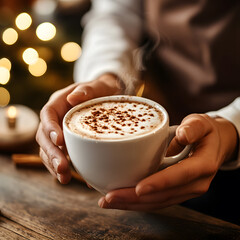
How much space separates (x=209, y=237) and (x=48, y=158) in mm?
410

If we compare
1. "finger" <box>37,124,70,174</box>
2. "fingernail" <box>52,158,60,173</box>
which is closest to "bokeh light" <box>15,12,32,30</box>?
"finger" <box>37,124,70,174</box>

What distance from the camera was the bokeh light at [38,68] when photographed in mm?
2227

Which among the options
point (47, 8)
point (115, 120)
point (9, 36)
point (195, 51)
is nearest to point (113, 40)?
point (195, 51)

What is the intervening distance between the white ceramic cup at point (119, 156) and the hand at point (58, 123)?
40 millimetres

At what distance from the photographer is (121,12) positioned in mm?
1436

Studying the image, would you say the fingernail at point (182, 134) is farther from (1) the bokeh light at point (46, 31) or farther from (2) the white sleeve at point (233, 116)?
(1) the bokeh light at point (46, 31)

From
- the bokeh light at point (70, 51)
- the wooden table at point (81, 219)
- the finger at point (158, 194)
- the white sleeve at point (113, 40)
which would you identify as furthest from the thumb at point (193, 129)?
the bokeh light at point (70, 51)

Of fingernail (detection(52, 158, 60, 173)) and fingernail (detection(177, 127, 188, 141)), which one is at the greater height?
fingernail (detection(177, 127, 188, 141))

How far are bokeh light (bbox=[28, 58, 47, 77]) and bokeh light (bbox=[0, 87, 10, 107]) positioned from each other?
0.76ft

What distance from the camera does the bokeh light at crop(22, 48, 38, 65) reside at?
2180mm

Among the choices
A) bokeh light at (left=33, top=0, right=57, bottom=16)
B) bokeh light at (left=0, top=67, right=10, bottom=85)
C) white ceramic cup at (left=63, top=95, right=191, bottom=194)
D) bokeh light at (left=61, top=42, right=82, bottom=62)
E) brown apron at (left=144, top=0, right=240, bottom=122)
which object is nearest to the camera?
white ceramic cup at (left=63, top=95, right=191, bottom=194)

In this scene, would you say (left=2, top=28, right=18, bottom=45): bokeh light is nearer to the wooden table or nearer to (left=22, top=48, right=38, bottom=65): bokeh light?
(left=22, top=48, right=38, bottom=65): bokeh light

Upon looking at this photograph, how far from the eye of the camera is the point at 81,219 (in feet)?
2.61

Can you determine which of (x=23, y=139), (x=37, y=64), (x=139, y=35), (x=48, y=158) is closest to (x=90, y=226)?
(x=48, y=158)
